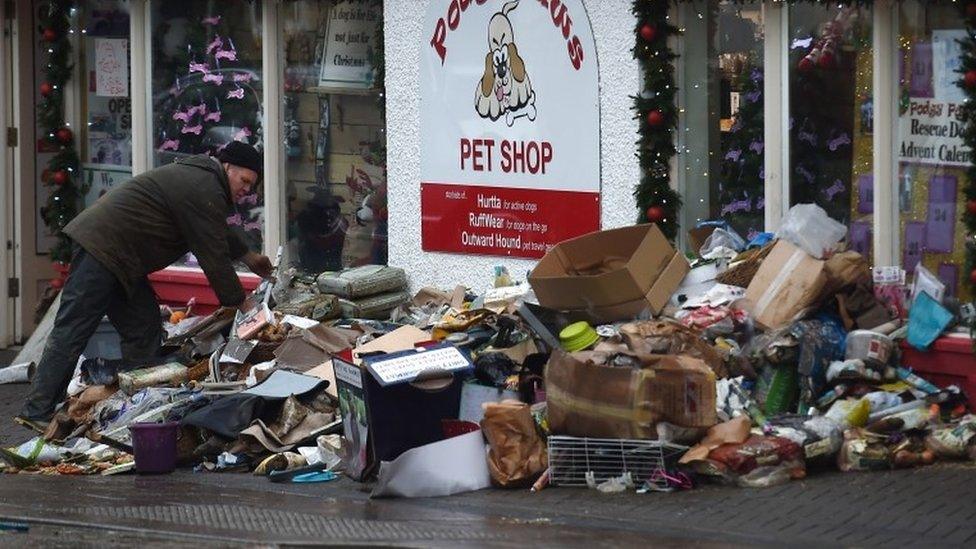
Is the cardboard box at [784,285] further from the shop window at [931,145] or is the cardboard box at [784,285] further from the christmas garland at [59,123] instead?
the christmas garland at [59,123]

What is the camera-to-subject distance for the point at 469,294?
468 inches

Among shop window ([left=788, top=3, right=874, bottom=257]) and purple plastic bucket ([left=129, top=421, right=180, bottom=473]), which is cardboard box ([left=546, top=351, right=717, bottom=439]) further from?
purple plastic bucket ([left=129, top=421, right=180, bottom=473])

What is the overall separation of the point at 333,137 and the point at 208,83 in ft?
4.57

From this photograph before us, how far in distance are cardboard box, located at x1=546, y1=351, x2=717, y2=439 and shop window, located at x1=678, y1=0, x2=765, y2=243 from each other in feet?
7.52

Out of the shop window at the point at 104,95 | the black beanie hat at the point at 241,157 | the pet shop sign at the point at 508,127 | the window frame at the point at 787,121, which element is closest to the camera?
the window frame at the point at 787,121

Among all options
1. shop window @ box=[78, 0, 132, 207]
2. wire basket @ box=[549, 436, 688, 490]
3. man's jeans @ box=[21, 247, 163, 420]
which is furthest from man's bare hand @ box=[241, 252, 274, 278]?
shop window @ box=[78, 0, 132, 207]

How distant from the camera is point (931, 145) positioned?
9938 mm

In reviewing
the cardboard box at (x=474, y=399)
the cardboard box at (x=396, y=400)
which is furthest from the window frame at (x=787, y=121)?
the cardboard box at (x=396, y=400)

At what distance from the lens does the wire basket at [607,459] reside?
868cm

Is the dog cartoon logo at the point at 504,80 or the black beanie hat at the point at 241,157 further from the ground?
the dog cartoon logo at the point at 504,80

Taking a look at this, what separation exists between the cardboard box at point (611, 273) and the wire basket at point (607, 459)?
1.46 metres

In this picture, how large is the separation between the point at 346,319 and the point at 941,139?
4096mm

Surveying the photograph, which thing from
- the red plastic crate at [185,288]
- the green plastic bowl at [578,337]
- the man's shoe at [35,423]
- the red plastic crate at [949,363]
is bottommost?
the man's shoe at [35,423]

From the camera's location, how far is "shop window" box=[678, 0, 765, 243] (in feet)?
35.2
